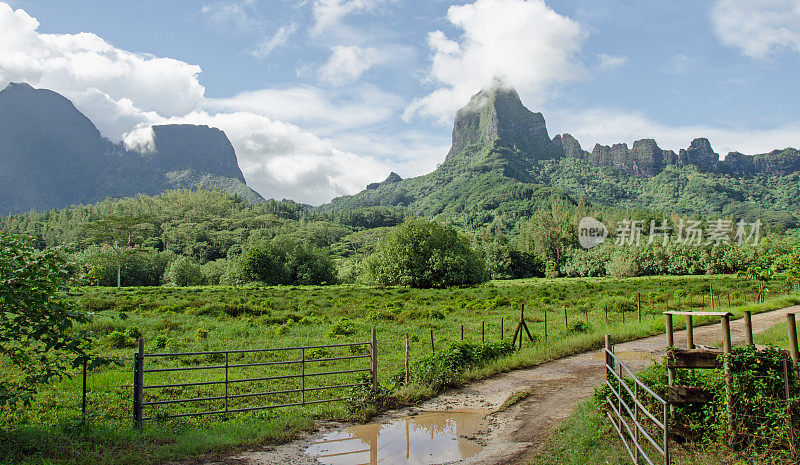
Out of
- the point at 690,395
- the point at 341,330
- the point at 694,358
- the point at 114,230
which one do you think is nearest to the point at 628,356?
the point at 694,358

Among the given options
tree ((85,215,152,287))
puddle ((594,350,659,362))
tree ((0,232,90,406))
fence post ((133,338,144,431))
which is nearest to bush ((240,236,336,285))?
tree ((85,215,152,287))

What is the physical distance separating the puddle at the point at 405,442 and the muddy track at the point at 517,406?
0.28 m

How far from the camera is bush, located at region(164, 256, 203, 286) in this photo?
2933 inches

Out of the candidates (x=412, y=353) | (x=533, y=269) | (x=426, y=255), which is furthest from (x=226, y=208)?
(x=412, y=353)

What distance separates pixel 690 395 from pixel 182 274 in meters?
77.7

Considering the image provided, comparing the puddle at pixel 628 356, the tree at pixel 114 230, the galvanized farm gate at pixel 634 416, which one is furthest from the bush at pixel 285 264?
the galvanized farm gate at pixel 634 416

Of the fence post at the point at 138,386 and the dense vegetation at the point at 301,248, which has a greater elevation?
the dense vegetation at the point at 301,248

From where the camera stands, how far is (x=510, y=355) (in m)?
17.7

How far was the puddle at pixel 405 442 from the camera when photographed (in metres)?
9.38

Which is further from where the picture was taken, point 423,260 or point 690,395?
point 423,260

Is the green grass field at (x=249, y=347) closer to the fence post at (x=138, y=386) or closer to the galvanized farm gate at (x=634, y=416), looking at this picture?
the fence post at (x=138, y=386)

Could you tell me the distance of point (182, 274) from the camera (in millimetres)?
75312

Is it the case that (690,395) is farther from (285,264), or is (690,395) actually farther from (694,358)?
(285,264)

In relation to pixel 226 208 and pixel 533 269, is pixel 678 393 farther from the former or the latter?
pixel 226 208
